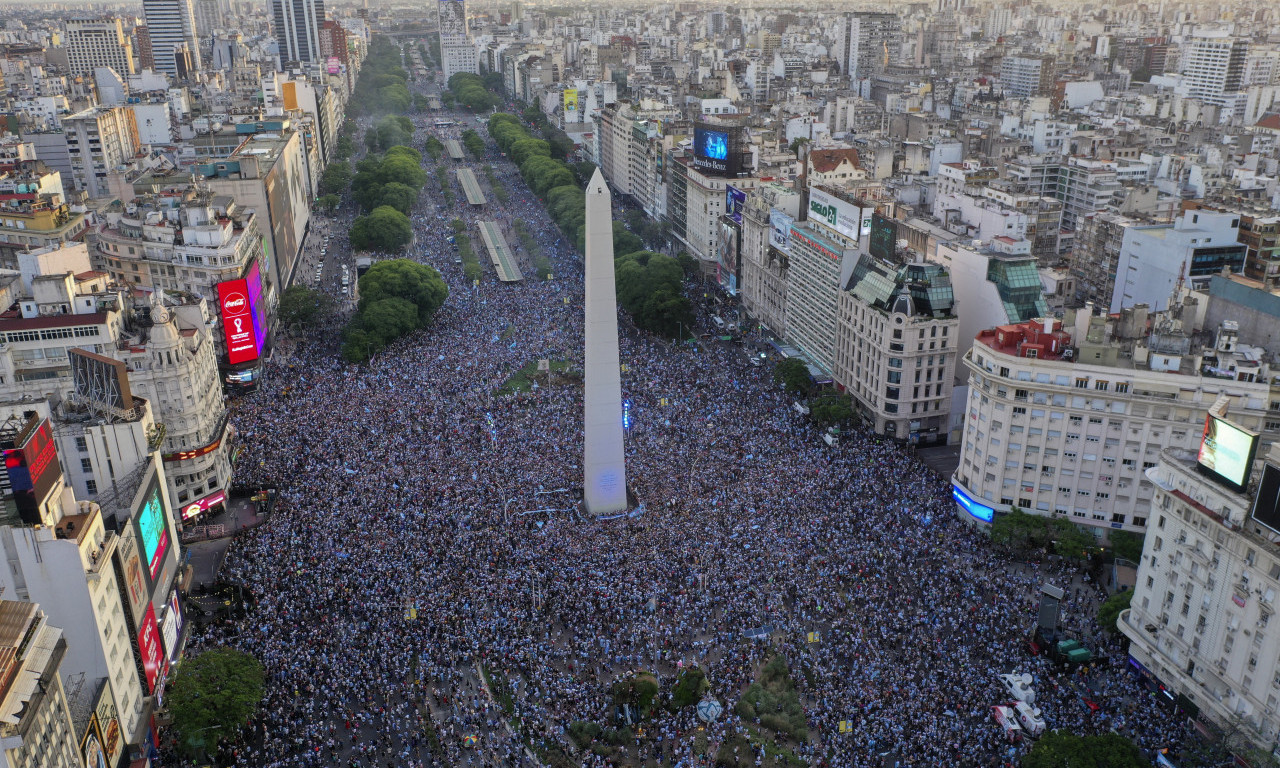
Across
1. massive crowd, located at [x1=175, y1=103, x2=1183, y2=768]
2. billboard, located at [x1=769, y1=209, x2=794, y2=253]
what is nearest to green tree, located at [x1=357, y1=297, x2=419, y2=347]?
massive crowd, located at [x1=175, y1=103, x2=1183, y2=768]

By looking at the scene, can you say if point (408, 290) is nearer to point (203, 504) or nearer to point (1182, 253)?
point (203, 504)

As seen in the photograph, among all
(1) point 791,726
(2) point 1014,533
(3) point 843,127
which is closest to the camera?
(1) point 791,726

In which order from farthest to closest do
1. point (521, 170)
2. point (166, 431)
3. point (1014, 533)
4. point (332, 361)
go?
1. point (521, 170)
2. point (332, 361)
3. point (166, 431)
4. point (1014, 533)

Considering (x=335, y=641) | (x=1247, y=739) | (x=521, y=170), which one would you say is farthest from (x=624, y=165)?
(x=1247, y=739)

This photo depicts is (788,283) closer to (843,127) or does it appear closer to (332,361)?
(332,361)

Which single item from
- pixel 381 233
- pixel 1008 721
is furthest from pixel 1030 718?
pixel 381 233

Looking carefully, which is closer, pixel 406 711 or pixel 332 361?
pixel 406 711

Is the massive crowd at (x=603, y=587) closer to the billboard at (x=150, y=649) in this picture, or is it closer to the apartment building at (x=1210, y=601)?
the apartment building at (x=1210, y=601)

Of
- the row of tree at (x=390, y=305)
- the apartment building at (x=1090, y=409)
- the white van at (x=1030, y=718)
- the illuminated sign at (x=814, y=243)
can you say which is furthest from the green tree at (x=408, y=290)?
the white van at (x=1030, y=718)
